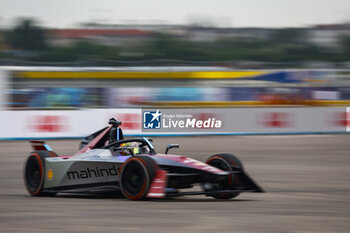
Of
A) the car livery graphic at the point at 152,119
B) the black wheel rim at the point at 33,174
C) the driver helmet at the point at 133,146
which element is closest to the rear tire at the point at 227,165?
the driver helmet at the point at 133,146

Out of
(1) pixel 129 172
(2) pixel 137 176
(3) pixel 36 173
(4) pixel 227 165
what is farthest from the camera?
(3) pixel 36 173

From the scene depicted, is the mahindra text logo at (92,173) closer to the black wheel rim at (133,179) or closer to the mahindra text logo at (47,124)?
the black wheel rim at (133,179)

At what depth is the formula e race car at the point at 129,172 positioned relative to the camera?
29.6 feet

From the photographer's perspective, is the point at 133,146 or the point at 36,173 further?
the point at 36,173

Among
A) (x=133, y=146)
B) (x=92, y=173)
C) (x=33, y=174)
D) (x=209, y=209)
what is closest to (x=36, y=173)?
(x=33, y=174)

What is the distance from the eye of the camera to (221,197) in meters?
9.74

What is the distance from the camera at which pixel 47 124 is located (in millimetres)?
23609

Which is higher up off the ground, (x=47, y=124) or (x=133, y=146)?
(x=47, y=124)

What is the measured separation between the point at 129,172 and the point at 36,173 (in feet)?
7.29

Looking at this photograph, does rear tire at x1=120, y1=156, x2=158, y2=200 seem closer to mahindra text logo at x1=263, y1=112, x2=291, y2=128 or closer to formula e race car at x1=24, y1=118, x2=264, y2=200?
formula e race car at x1=24, y1=118, x2=264, y2=200

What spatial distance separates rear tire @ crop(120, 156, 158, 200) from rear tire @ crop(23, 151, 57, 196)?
1.82m

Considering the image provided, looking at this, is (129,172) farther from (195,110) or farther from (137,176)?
(195,110)

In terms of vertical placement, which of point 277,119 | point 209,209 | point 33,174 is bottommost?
point 209,209

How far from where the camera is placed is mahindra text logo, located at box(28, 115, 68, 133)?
2350 centimetres
